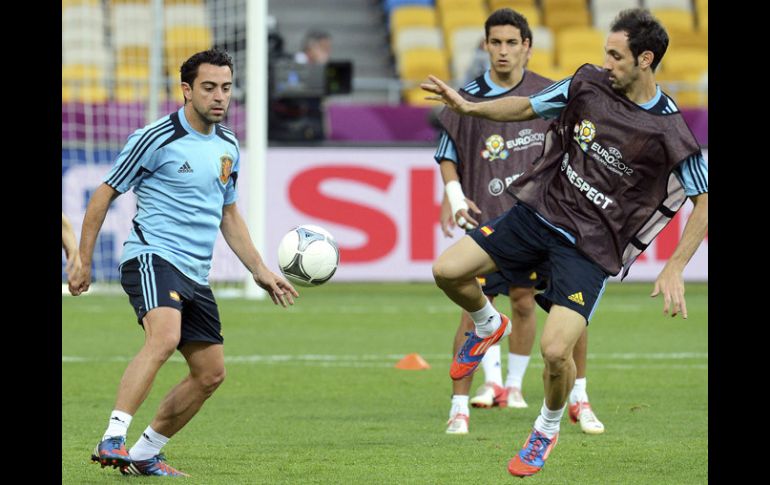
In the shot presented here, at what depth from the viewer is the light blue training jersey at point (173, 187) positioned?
261 inches

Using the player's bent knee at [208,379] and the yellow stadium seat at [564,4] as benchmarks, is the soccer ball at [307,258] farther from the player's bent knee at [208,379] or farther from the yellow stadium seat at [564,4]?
the yellow stadium seat at [564,4]

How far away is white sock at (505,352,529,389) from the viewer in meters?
9.19

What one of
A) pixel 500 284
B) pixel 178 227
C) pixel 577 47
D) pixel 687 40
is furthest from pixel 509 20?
pixel 687 40

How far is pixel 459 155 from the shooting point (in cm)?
872

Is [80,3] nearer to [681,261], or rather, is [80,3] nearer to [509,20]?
[509,20]

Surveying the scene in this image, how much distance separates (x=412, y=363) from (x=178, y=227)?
4629mm

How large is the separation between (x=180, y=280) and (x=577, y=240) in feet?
6.21

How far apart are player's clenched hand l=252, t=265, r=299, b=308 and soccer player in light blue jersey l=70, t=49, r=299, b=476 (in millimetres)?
267

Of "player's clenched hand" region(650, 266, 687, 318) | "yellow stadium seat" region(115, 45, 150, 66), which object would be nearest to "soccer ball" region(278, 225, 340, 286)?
"player's clenched hand" region(650, 266, 687, 318)

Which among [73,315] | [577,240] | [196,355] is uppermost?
[577,240]

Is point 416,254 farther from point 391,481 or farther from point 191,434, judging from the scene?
point 391,481

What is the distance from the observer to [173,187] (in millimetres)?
6664

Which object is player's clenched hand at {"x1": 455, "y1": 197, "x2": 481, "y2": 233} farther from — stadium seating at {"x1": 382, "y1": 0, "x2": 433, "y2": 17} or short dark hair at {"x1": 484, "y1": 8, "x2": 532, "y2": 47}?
stadium seating at {"x1": 382, "y1": 0, "x2": 433, "y2": 17}
